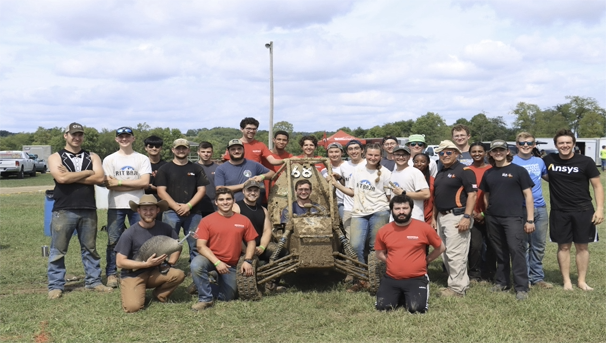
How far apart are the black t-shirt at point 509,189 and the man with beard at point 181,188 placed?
396 cm

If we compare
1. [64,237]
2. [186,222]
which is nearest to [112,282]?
[64,237]

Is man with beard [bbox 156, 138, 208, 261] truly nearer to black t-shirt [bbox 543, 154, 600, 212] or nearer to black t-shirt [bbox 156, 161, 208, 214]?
black t-shirt [bbox 156, 161, 208, 214]

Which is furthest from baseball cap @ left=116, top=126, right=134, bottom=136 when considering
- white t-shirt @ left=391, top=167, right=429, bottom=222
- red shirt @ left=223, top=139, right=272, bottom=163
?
white t-shirt @ left=391, top=167, right=429, bottom=222

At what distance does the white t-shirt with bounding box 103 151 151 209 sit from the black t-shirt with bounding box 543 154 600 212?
18.3ft

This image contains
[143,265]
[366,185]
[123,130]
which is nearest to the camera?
[143,265]

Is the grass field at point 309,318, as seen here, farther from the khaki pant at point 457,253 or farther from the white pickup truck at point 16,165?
the white pickup truck at point 16,165

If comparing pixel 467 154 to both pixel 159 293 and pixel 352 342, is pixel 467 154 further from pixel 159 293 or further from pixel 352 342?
pixel 159 293

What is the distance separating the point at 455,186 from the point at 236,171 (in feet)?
9.99

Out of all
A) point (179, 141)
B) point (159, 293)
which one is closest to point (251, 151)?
point (179, 141)

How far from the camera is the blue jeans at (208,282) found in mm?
6652

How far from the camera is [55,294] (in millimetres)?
7062

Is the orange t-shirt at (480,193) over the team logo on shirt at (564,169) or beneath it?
beneath

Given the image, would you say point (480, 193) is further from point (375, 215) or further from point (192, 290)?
point (192, 290)

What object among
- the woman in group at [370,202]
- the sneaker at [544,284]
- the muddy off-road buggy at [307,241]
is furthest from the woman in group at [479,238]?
the muddy off-road buggy at [307,241]
